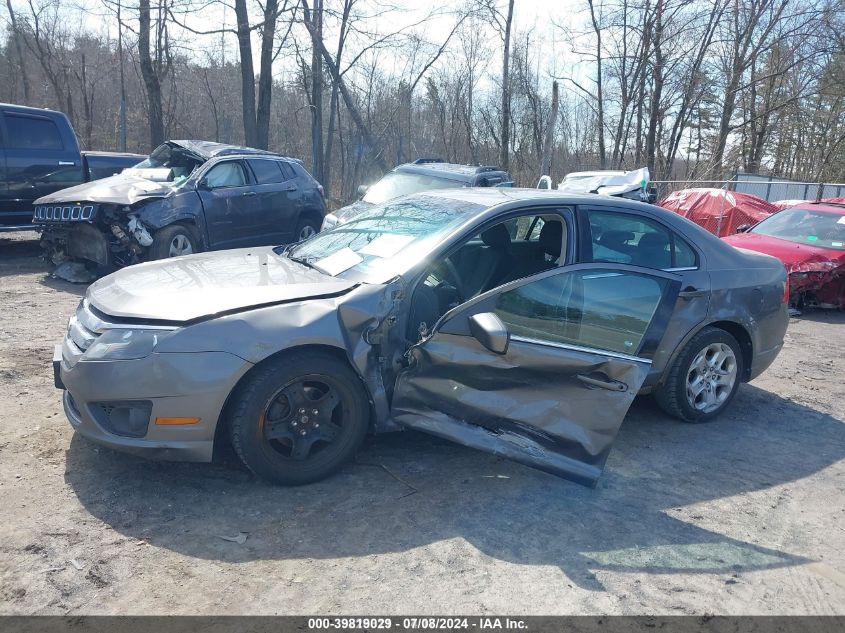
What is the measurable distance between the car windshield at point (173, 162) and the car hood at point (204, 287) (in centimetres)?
545

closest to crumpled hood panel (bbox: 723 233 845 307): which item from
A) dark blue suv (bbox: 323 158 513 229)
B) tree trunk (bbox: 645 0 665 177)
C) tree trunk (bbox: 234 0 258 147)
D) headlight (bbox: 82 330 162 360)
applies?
dark blue suv (bbox: 323 158 513 229)

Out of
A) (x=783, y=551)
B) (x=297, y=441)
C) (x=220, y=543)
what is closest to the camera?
(x=220, y=543)

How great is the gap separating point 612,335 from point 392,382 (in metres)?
1.27

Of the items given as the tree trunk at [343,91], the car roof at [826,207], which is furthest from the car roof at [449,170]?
the tree trunk at [343,91]

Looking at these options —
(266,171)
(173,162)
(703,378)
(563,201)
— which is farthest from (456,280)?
(173,162)

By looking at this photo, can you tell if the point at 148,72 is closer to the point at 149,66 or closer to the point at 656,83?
the point at 149,66

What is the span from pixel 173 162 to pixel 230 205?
1257 mm

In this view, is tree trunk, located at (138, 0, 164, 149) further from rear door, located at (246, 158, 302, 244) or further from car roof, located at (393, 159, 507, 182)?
car roof, located at (393, 159, 507, 182)

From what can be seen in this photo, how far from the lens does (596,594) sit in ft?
9.39

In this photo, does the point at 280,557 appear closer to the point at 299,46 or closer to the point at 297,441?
the point at 297,441

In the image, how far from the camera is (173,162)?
9.79 m

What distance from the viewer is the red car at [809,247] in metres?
9.12

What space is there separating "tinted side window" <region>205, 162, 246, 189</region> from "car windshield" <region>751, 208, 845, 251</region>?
788cm

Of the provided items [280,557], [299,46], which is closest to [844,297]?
[280,557]
